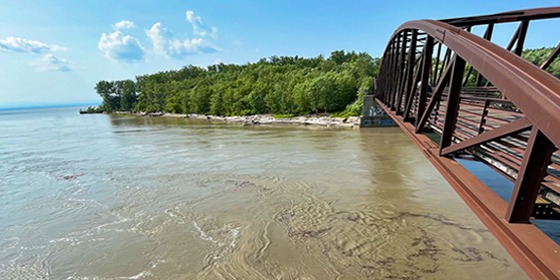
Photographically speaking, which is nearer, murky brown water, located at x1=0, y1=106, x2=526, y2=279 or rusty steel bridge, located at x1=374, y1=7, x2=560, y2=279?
rusty steel bridge, located at x1=374, y1=7, x2=560, y2=279

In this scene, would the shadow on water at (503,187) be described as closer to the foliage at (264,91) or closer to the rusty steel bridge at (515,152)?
the rusty steel bridge at (515,152)

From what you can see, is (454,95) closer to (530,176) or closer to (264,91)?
(530,176)

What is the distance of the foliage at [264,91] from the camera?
152ft

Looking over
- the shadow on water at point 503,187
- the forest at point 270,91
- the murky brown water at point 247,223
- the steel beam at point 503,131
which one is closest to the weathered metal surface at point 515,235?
the steel beam at point 503,131

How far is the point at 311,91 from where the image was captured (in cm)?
4694

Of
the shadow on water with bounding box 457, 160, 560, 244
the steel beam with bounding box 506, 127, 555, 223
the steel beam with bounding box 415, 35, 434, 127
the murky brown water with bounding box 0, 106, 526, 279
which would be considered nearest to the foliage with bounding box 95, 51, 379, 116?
the shadow on water with bounding box 457, 160, 560, 244

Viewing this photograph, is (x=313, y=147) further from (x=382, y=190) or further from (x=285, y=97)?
(x=285, y=97)

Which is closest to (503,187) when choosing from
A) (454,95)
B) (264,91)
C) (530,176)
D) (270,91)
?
(454,95)

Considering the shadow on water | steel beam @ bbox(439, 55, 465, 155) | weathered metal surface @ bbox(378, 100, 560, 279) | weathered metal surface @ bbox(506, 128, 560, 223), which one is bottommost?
the shadow on water

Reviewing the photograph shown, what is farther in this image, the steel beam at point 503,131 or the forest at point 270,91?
the forest at point 270,91

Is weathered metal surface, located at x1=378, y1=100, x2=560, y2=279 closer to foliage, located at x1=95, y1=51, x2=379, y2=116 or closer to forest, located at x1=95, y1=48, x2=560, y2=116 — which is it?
forest, located at x1=95, y1=48, x2=560, y2=116

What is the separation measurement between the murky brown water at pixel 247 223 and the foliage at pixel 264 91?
86.2ft

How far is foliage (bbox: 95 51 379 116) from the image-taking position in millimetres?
46438

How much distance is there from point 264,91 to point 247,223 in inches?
1980
